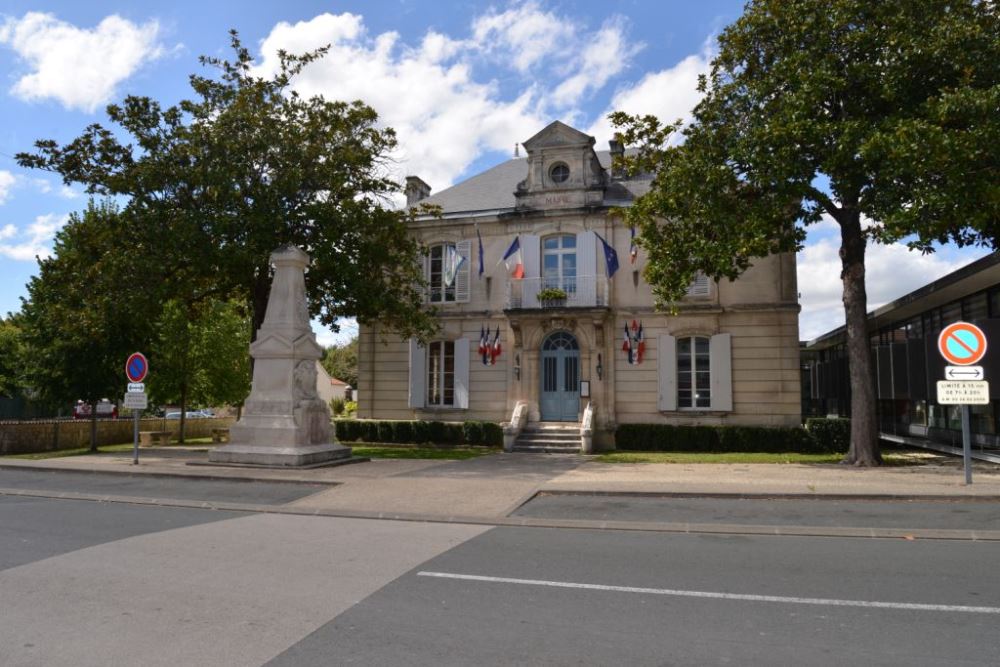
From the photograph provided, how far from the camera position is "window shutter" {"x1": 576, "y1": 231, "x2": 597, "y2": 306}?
2298 cm

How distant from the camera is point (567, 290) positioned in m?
23.3

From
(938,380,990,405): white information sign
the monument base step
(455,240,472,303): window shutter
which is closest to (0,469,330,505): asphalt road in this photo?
the monument base step

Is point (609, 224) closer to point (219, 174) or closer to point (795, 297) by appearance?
point (795, 297)

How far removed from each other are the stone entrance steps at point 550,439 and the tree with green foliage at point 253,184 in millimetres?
5426

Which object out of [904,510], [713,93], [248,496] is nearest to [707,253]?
[713,93]

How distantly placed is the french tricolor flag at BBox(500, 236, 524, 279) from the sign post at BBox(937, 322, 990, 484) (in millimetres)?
13300

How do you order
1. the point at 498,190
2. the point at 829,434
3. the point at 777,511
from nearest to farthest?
the point at 777,511 → the point at 829,434 → the point at 498,190

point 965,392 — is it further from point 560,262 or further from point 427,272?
point 427,272

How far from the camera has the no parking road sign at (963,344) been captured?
1127 cm

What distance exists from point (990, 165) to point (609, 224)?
11.4m

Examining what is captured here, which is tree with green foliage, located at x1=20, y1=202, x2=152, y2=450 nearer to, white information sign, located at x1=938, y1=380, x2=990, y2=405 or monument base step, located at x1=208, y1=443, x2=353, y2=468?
monument base step, located at x1=208, y1=443, x2=353, y2=468

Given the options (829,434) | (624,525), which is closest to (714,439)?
(829,434)

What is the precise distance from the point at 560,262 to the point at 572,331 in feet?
7.74

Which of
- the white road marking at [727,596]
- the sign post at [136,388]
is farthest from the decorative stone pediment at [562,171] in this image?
the white road marking at [727,596]
